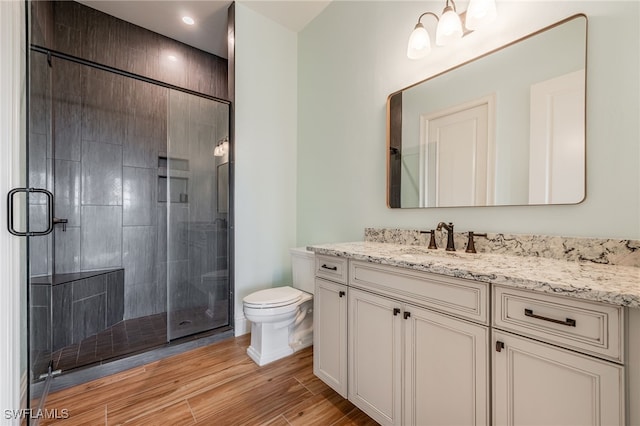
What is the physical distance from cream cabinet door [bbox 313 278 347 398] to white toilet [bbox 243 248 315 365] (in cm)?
38

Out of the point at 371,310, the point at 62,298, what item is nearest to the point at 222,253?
the point at 62,298

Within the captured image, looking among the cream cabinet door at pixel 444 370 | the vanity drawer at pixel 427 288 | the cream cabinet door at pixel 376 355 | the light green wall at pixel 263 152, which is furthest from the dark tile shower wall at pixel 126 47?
the cream cabinet door at pixel 444 370

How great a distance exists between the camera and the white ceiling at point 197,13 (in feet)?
8.10

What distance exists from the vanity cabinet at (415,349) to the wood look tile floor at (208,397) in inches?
11.5

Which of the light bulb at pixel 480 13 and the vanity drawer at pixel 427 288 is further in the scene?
the light bulb at pixel 480 13

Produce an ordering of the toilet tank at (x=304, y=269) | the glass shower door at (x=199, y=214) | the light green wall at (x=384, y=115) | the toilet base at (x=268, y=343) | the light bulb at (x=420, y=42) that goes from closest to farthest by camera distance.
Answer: the light green wall at (x=384, y=115), the light bulb at (x=420, y=42), the toilet base at (x=268, y=343), the toilet tank at (x=304, y=269), the glass shower door at (x=199, y=214)

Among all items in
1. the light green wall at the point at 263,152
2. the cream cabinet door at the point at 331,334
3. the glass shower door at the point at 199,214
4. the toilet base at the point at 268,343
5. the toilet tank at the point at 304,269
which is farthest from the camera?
the light green wall at the point at 263,152

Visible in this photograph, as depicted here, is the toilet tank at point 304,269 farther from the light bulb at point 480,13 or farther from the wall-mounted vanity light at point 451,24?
the light bulb at point 480,13

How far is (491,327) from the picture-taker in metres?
0.95

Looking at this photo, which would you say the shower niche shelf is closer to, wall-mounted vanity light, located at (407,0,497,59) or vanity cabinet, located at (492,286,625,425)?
wall-mounted vanity light, located at (407,0,497,59)

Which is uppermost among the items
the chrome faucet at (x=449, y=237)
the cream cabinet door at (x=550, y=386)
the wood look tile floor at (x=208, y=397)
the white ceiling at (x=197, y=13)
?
the white ceiling at (x=197, y=13)

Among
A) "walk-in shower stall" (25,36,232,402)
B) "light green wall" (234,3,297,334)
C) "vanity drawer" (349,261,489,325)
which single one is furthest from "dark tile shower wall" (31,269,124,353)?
"vanity drawer" (349,261,489,325)

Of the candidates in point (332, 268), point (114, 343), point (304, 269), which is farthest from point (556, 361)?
point (114, 343)

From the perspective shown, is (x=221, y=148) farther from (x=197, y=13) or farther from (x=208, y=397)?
(x=208, y=397)
